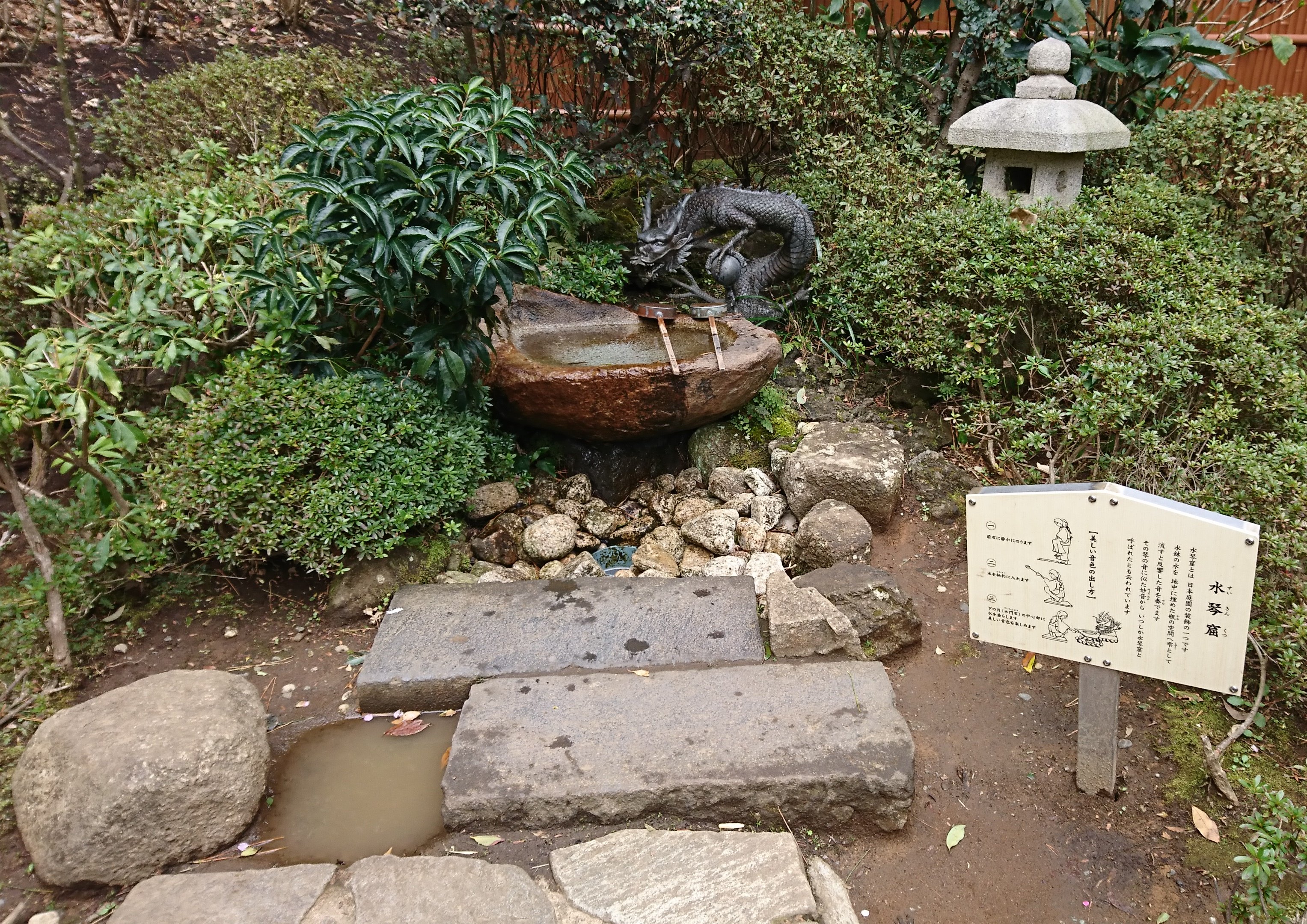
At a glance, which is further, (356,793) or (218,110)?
(218,110)

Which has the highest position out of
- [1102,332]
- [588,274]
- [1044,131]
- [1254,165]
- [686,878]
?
[1044,131]

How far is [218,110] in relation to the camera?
17.5 ft

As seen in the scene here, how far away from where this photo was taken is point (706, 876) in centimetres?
247

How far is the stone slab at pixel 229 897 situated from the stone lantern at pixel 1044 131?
5.05m

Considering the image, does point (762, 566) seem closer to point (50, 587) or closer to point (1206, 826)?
point (1206, 826)

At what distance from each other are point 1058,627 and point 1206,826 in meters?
0.83

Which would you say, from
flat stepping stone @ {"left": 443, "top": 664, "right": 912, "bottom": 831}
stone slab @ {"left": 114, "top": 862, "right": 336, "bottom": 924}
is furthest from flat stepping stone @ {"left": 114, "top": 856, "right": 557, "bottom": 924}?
flat stepping stone @ {"left": 443, "top": 664, "right": 912, "bottom": 831}

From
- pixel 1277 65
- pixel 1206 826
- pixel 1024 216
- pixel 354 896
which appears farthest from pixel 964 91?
pixel 354 896

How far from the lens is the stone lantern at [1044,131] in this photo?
484 centimetres

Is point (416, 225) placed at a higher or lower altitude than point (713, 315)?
higher

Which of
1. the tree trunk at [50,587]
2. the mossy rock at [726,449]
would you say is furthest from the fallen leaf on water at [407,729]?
the mossy rock at [726,449]

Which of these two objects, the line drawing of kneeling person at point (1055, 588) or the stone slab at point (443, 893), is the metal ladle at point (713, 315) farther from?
the stone slab at point (443, 893)

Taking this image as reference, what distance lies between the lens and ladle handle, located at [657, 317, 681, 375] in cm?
422

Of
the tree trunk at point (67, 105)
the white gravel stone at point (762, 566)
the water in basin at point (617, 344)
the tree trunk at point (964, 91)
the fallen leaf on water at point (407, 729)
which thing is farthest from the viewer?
the tree trunk at point (964, 91)
